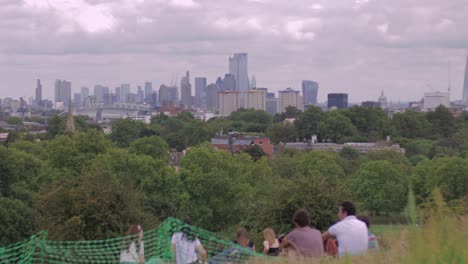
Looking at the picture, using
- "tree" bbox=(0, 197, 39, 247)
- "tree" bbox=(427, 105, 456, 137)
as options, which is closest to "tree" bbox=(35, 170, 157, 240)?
"tree" bbox=(0, 197, 39, 247)

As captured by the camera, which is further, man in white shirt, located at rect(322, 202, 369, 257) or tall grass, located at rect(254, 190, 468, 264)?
man in white shirt, located at rect(322, 202, 369, 257)

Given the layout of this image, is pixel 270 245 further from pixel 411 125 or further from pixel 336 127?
pixel 411 125

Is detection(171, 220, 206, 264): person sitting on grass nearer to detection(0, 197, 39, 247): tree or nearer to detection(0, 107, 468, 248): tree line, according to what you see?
detection(0, 107, 468, 248): tree line

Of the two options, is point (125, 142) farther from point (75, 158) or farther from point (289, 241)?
point (289, 241)

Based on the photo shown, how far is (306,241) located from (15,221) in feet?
75.0

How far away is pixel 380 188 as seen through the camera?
47188 millimetres

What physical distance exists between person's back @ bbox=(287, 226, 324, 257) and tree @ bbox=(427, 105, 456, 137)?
103m

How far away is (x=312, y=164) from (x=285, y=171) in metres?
3.04

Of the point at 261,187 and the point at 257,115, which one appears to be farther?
the point at 257,115

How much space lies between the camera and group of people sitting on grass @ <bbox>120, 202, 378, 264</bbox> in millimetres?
9680

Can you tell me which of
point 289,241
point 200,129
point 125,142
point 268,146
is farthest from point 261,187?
point 200,129

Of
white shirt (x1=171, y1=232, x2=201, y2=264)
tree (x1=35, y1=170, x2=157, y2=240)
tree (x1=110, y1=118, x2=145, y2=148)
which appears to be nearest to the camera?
white shirt (x1=171, y1=232, x2=201, y2=264)

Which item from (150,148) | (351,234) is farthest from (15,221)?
(351,234)

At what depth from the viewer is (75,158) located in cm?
4084
